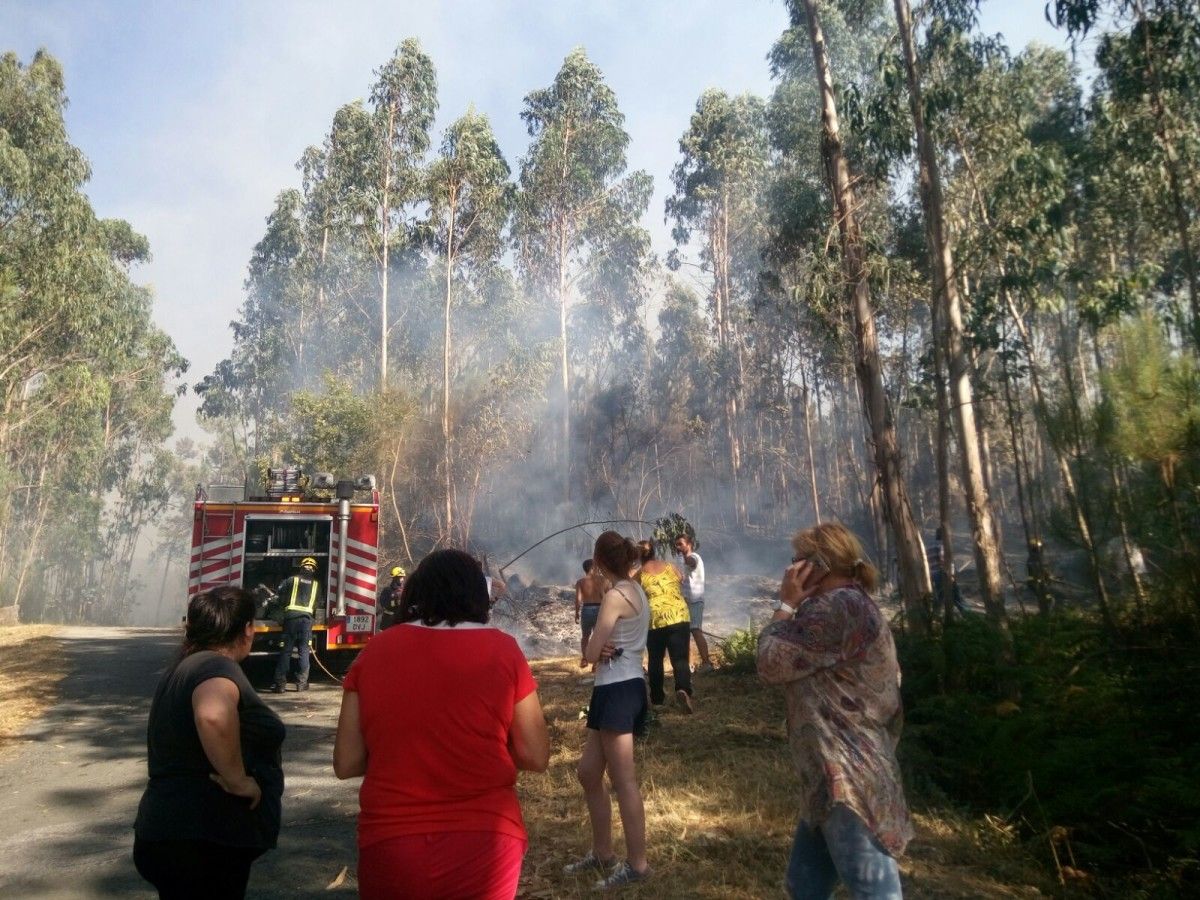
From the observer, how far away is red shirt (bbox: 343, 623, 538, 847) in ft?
7.61

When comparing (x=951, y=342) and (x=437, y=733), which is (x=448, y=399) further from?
(x=437, y=733)

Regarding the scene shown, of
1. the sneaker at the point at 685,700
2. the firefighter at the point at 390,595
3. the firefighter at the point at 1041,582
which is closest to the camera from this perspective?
the firefighter at the point at 1041,582

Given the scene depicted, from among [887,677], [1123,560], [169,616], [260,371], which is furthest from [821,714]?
[169,616]

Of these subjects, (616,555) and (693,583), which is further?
(693,583)

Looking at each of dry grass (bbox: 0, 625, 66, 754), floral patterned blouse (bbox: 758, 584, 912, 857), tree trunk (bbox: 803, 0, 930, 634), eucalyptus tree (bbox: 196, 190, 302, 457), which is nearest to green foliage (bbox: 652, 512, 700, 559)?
tree trunk (bbox: 803, 0, 930, 634)

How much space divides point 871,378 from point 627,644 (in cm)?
580

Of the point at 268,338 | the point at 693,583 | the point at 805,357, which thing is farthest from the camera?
the point at 268,338

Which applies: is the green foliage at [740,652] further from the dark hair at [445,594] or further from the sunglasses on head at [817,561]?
the dark hair at [445,594]

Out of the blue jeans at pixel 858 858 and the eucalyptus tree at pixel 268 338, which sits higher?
the eucalyptus tree at pixel 268 338

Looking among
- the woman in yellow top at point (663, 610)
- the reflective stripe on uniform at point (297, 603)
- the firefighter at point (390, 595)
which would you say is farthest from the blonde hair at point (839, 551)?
the firefighter at point (390, 595)

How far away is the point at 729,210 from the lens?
3800 centimetres

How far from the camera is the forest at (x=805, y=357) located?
18.9 feet

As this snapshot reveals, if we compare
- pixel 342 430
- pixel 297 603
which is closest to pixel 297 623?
pixel 297 603

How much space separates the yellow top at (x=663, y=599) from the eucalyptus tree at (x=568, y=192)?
28702 mm
